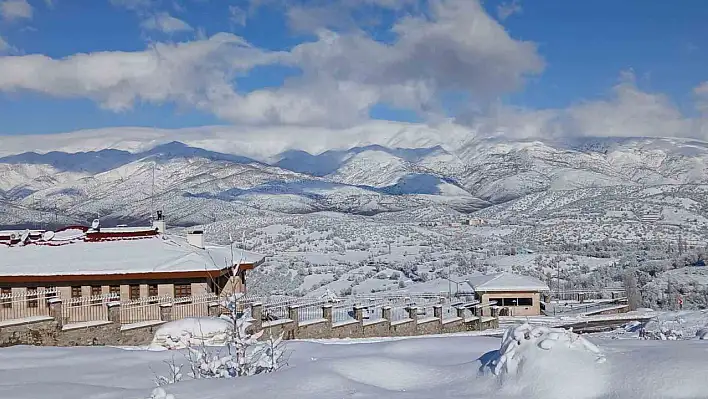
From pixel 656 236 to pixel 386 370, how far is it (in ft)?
283

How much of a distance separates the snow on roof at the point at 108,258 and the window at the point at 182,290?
2.18 ft

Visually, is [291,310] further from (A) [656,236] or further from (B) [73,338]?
(A) [656,236]

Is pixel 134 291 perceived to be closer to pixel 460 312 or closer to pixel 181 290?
pixel 181 290

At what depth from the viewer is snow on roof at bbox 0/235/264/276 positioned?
880 inches

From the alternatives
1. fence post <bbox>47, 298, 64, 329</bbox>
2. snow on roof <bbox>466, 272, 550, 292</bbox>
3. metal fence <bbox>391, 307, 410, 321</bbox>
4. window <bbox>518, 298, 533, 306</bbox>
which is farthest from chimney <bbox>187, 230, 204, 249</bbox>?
window <bbox>518, 298, 533, 306</bbox>

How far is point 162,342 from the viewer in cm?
1558

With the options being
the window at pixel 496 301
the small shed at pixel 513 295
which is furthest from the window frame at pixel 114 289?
the window at pixel 496 301

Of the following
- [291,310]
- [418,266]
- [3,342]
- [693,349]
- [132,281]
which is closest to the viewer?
[693,349]

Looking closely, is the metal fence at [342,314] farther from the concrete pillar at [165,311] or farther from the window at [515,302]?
the window at [515,302]

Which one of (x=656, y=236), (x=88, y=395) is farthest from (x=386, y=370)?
(x=656, y=236)

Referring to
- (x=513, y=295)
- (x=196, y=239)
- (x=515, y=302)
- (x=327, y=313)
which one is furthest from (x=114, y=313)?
(x=515, y=302)

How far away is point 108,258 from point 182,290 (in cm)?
251

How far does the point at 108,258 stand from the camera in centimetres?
2309

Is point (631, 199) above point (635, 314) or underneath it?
above
